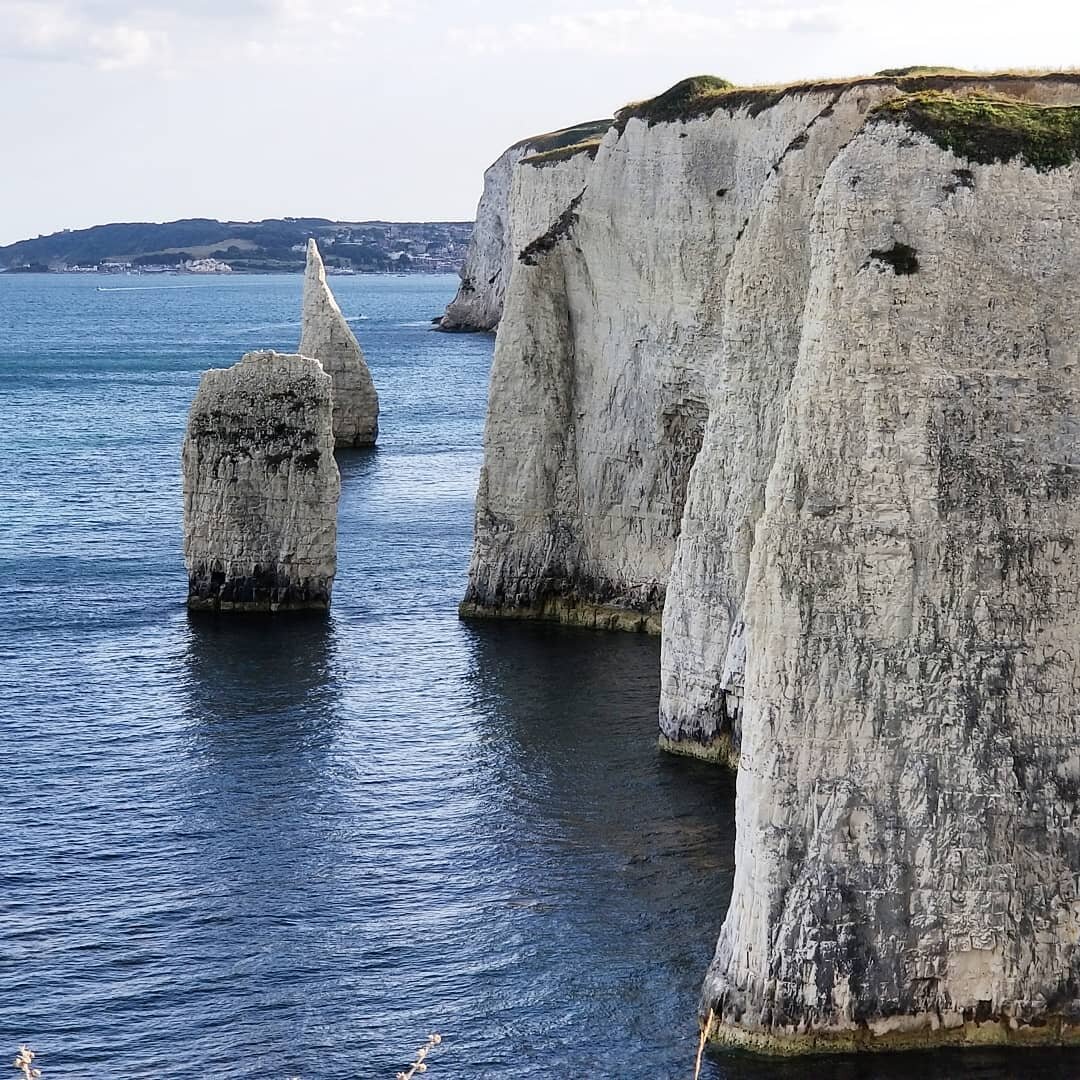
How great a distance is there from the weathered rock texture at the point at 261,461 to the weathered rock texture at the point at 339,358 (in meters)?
41.1

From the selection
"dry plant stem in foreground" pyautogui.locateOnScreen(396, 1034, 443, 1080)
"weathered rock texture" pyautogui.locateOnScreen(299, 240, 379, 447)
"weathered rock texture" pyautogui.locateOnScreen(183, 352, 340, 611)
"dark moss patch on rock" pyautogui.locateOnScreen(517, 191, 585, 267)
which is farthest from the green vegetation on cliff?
"weathered rock texture" pyautogui.locateOnScreen(299, 240, 379, 447)

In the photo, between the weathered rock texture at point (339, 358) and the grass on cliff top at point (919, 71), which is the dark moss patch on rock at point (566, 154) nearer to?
the grass on cliff top at point (919, 71)

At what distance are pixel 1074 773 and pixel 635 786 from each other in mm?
15837

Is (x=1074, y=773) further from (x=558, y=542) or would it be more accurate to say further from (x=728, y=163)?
(x=558, y=542)

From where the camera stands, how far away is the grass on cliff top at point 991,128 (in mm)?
29141

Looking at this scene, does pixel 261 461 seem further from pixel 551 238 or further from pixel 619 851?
pixel 619 851

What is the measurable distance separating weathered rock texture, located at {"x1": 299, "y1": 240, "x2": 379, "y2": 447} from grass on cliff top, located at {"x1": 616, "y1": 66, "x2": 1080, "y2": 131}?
4706 centimetres

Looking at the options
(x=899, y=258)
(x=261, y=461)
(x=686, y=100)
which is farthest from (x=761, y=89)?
(x=899, y=258)

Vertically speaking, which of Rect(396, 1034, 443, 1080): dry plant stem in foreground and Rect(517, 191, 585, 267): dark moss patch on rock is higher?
Rect(517, 191, 585, 267): dark moss patch on rock

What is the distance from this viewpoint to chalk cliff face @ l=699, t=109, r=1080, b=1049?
2819 cm

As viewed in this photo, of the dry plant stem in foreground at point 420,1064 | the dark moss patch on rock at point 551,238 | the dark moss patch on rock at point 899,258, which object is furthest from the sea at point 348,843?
the dark moss patch on rock at point 899,258

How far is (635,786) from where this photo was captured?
4316 centimetres

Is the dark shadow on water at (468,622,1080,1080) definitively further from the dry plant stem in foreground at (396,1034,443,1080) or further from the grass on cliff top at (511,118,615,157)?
the grass on cliff top at (511,118,615,157)

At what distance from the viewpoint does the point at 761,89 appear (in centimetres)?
4894
